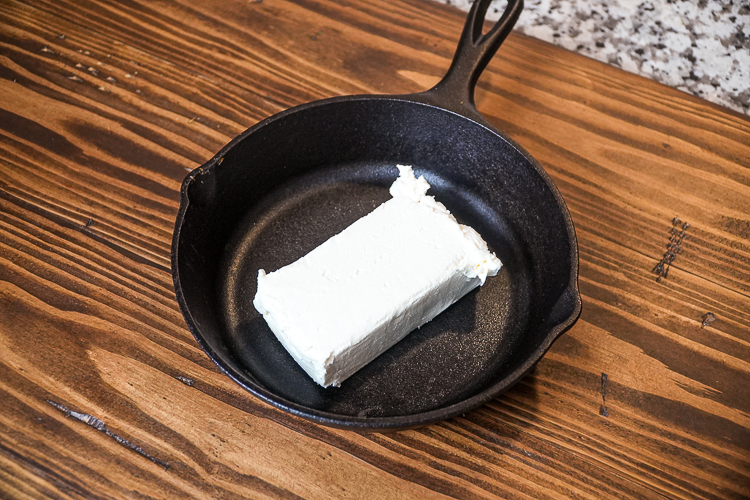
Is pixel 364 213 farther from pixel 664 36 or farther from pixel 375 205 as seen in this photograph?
pixel 664 36

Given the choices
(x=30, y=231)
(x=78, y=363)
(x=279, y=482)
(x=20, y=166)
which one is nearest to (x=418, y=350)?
(x=279, y=482)

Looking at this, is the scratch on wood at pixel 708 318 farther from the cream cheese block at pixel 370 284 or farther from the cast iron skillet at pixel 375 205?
the cream cheese block at pixel 370 284

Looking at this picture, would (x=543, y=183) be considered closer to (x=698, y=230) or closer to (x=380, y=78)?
(x=698, y=230)

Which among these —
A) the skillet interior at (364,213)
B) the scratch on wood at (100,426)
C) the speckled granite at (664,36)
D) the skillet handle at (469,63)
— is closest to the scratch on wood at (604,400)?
the skillet interior at (364,213)

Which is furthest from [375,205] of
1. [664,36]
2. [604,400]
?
[664,36]

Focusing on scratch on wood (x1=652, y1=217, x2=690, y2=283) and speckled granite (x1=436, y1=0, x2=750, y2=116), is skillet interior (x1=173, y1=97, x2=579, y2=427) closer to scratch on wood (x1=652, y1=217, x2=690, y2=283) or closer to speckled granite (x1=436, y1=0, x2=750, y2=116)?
scratch on wood (x1=652, y1=217, x2=690, y2=283)

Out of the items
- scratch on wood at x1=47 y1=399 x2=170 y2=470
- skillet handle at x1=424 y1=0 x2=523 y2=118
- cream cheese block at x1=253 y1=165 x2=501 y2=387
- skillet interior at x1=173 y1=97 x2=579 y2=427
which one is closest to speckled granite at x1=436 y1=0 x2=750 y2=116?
skillet handle at x1=424 y1=0 x2=523 y2=118
